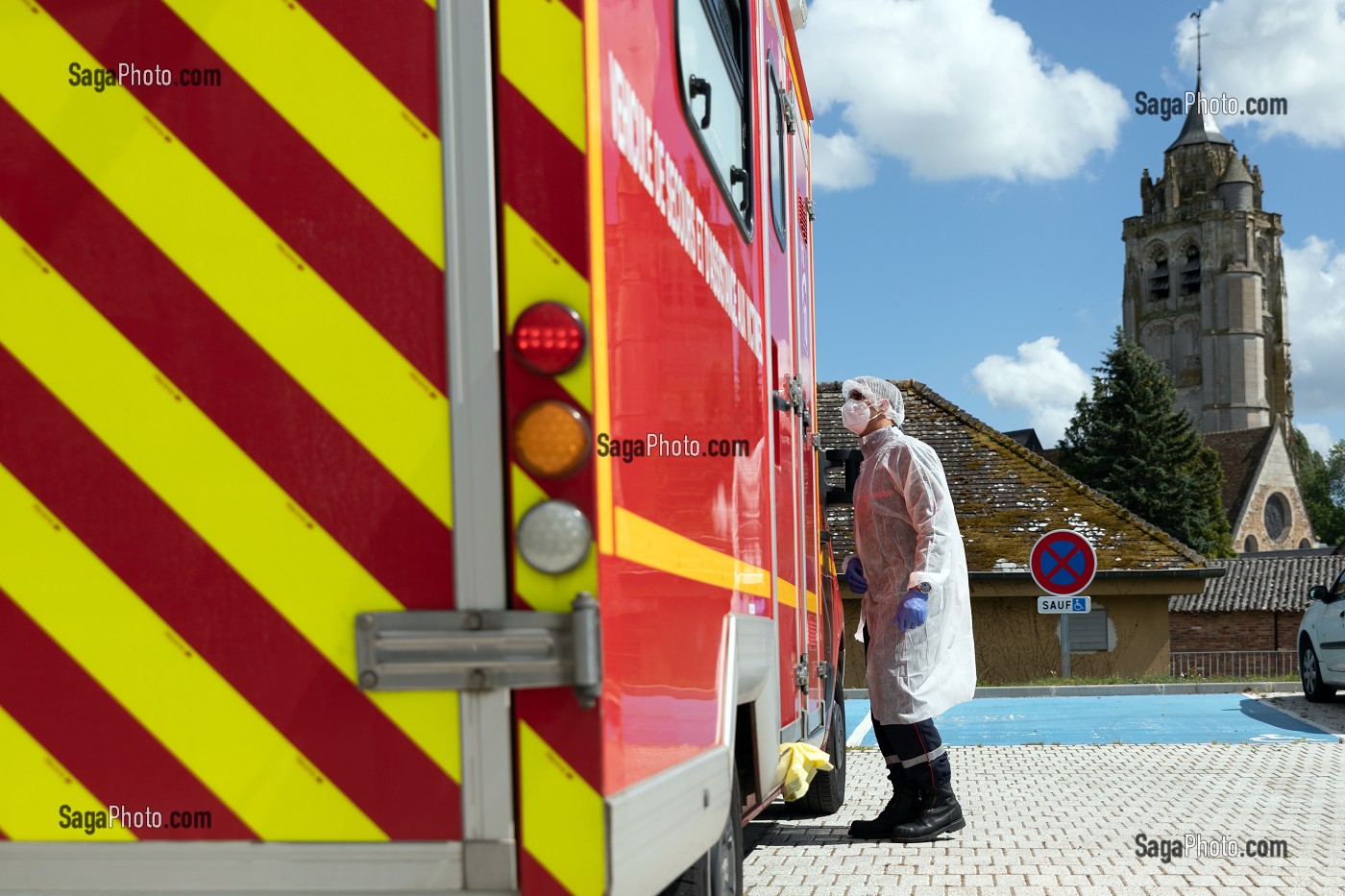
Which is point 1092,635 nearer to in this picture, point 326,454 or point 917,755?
point 917,755

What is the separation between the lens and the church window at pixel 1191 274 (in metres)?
136

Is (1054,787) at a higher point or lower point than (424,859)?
lower

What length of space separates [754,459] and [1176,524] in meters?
64.8

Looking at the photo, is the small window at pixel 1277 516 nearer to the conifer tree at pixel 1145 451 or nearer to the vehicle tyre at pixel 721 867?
the conifer tree at pixel 1145 451

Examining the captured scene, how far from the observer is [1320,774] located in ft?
30.2

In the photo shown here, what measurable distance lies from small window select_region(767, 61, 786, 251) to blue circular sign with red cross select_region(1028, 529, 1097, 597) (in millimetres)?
11273

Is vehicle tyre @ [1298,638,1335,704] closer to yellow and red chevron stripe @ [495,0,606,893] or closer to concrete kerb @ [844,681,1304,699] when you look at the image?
concrete kerb @ [844,681,1304,699]

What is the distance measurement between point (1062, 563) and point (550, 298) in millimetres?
14373

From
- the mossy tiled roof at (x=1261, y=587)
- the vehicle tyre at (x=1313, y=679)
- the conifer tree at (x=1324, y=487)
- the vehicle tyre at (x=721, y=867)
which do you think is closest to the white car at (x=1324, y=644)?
the vehicle tyre at (x=1313, y=679)

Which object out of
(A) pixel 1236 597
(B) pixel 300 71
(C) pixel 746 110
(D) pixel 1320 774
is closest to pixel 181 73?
(B) pixel 300 71

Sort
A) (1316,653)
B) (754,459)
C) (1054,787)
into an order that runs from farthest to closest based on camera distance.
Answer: (1316,653) → (1054,787) → (754,459)

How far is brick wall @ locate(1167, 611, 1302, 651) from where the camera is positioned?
58688 millimetres

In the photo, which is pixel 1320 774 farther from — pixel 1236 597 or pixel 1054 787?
pixel 1236 597

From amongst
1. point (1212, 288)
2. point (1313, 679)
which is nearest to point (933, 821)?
point (1313, 679)
